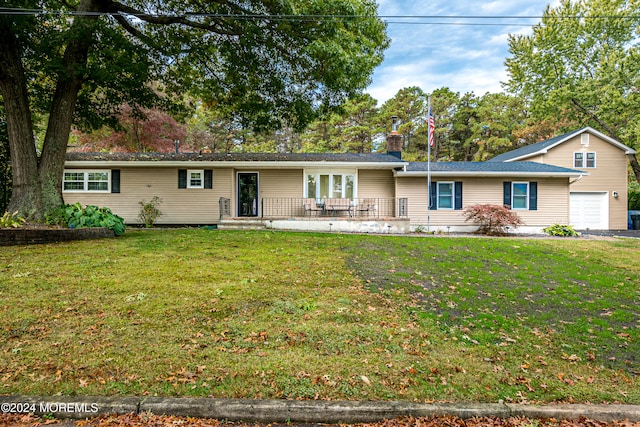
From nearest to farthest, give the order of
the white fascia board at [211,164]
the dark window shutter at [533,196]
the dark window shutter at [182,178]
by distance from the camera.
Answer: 1. the white fascia board at [211,164]
2. the dark window shutter at [182,178]
3. the dark window shutter at [533,196]

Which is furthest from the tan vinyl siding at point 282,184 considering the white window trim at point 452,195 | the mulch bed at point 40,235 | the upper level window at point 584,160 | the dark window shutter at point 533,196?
the upper level window at point 584,160

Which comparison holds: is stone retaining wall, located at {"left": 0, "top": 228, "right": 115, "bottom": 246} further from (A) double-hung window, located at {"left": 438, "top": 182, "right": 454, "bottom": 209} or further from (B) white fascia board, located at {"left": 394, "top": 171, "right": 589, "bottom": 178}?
(A) double-hung window, located at {"left": 438, "top": 182, "right": 454, "bottom": 209}

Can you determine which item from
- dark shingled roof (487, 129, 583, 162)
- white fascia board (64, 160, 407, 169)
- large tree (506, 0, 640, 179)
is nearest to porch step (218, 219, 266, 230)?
white fascia board (64, 160, 407, 169)

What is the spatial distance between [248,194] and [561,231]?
14307mm

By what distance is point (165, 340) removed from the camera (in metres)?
3.60

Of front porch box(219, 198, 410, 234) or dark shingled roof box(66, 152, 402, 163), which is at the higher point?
dark shingled roof box(66, 152, 402, 163)

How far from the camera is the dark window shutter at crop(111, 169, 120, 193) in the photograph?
1520 centimetres

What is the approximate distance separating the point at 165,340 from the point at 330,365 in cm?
186

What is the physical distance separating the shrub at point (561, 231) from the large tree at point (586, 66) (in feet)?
37.8

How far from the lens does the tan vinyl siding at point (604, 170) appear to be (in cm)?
1862

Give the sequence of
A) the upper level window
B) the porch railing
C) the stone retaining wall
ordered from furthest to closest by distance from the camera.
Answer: the upper level window → the porch railing → the stone retaining wall

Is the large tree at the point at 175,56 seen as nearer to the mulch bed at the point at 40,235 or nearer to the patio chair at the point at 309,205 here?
the mulch bed at the point at 40,235

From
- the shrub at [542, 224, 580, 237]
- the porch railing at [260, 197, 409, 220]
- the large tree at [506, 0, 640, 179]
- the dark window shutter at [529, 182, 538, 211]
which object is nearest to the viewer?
the shrub at [542, 224, 580, 237]

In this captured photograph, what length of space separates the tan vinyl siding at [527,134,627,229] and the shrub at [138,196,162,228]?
21.5 metres
